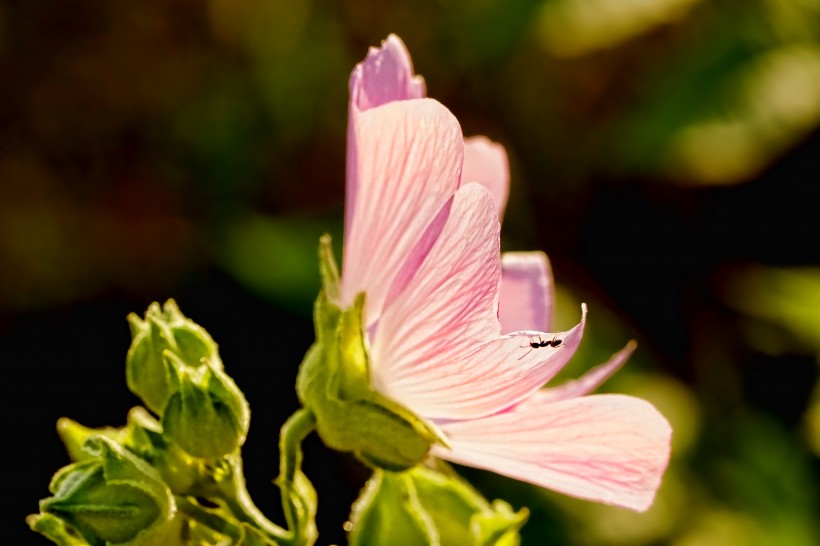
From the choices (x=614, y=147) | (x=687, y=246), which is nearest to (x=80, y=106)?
(x=614, y=147)

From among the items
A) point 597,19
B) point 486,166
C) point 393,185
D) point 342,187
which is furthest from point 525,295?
point 342,187

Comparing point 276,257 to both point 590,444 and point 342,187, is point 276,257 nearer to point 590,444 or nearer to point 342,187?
point 342,187

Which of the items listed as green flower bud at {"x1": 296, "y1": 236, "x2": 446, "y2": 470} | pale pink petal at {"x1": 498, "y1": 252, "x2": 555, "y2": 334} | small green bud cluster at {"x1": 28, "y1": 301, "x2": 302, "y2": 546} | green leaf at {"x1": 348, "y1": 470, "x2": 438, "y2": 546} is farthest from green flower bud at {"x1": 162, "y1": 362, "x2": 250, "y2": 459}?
pale pink petal at {"x1": 498, "y1": 252, "x2": 555, "y2": 334}

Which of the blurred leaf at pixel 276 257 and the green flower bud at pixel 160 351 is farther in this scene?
the blurred leaf at pixel 276 257

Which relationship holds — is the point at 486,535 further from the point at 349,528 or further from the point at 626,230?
the point at 626,230

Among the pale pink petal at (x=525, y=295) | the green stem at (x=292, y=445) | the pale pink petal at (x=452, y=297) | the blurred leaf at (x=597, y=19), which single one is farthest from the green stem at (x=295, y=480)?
the blurred leaf at (x=597, y=19)

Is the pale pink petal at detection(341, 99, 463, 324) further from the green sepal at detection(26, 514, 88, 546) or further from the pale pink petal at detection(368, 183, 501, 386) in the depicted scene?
the green sepal at detection(26, 514, 88, 546)

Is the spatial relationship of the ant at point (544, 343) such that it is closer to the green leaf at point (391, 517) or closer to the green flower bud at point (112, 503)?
the green leaf at point (391, 517)

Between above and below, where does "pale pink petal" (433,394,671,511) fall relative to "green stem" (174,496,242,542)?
above
